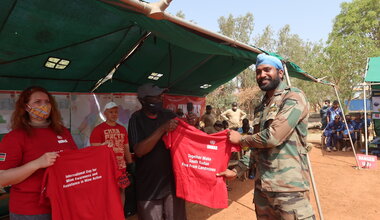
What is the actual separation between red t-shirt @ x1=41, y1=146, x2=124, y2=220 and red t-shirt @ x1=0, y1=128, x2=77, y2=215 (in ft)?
0.24

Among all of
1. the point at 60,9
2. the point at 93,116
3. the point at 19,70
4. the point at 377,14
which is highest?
the point at 377,14

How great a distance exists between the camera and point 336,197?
5238 mm

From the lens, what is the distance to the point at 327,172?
7.27 meters

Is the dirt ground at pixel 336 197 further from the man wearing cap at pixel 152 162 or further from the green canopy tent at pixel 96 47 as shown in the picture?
the green canopy tent at pixel 96 47

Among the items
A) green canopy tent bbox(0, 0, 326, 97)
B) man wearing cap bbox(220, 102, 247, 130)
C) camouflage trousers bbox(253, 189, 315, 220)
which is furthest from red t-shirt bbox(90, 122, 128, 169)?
man wearing cap bbox(220, 102, 247, 130)

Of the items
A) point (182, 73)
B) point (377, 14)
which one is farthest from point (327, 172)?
point (377, 14)

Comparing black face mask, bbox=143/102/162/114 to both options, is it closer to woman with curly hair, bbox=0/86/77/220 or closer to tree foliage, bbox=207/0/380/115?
woman with curly hair, bbox=0/86/77/220

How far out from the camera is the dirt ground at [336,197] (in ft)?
14.4

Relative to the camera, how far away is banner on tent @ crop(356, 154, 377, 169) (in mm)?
7336

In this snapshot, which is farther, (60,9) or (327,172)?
(327,172)

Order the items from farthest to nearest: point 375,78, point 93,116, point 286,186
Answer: point 375,78 < point 93,116 < point 286,186

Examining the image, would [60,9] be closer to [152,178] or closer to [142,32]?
[142,32]

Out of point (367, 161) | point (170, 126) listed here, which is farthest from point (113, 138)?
point (367, 161)

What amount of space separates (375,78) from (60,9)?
367 inches
